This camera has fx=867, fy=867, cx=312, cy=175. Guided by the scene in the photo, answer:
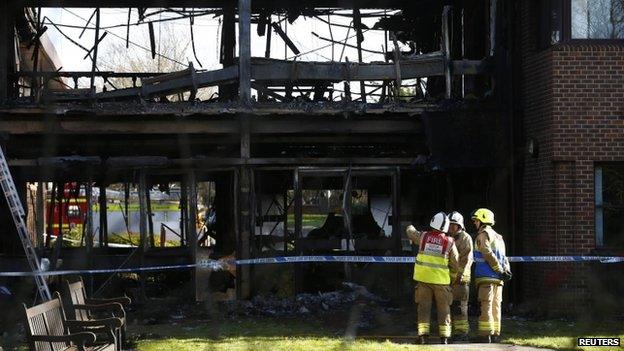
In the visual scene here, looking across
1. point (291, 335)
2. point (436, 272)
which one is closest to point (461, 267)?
point (436, 272)

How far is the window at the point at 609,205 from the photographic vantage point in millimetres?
13828

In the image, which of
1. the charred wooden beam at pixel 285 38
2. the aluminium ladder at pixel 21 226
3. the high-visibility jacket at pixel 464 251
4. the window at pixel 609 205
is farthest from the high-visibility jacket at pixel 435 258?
the charred wooden beam at pixel 285 38

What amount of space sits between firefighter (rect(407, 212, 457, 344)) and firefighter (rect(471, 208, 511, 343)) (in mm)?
363

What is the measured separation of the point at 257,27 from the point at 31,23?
4.93m

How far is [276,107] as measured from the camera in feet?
47.7

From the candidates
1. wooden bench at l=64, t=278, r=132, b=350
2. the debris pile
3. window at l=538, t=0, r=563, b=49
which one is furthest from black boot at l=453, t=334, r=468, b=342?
window at l=538, t=0, r=563, b=49

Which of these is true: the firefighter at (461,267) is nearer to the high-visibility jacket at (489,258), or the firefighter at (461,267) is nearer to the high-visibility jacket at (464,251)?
the high-visibility jacket at (464,251)

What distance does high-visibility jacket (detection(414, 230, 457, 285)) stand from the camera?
1066cm

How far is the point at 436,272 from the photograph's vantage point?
10711 millimetres

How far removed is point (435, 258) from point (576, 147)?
421 centimetres

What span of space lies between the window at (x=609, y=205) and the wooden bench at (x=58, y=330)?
8.33 meters

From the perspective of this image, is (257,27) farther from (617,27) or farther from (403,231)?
(617,27)

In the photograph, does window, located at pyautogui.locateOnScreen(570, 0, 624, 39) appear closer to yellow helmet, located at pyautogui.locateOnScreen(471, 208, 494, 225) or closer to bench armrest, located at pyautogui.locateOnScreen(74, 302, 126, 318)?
A: yellow helmet, located at pyautogui.locateOnScreen(471, 208, 494, 225)

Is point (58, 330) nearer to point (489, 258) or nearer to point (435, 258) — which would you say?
point (435, 258)
